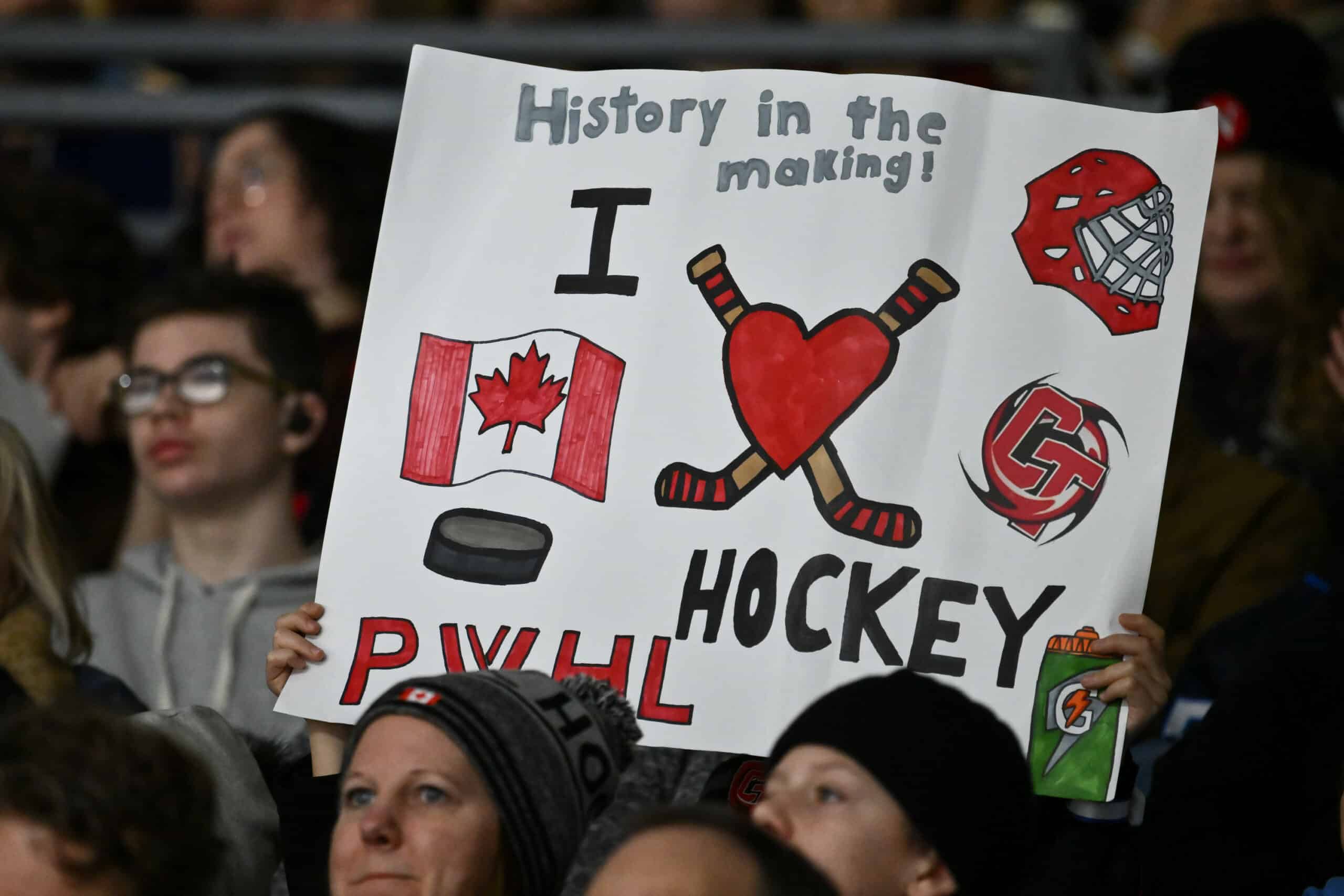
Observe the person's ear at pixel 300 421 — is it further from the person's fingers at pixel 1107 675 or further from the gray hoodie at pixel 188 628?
the person's fingers at pixel 1107 675

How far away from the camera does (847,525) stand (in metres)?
2.52

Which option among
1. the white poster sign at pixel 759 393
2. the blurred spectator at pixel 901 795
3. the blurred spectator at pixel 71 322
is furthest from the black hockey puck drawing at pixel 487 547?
the blurred spectator at pixel 71 322

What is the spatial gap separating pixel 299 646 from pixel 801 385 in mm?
758

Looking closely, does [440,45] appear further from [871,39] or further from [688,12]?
[871,39]

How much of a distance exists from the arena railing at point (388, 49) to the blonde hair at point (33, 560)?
5.75ft

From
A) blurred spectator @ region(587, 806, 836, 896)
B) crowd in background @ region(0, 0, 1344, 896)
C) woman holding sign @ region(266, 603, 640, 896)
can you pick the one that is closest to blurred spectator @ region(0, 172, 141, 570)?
crowd in background @ region(0, 0, 1344, 896)

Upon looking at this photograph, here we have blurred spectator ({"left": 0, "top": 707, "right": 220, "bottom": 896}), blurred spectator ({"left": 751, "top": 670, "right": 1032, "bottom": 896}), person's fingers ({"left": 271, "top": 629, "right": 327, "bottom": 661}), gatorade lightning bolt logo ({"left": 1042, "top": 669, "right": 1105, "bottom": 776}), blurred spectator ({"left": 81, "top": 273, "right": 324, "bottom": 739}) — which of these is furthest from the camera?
blurred spectator ({"left": 81, "top": 273, "right": 324, "bottom": 739})

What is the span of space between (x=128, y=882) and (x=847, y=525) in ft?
3.30

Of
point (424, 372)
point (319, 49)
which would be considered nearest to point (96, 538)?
point (319, 49)

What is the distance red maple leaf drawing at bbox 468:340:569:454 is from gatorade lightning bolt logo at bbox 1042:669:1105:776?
777 millimetres

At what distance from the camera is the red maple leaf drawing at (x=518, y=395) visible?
2.64 metres

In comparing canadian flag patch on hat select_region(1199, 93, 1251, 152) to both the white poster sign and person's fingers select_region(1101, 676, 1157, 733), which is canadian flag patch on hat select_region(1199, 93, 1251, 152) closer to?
the white poster sign

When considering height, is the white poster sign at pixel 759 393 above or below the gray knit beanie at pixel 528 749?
above

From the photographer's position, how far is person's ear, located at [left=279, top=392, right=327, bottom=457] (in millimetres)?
3648
